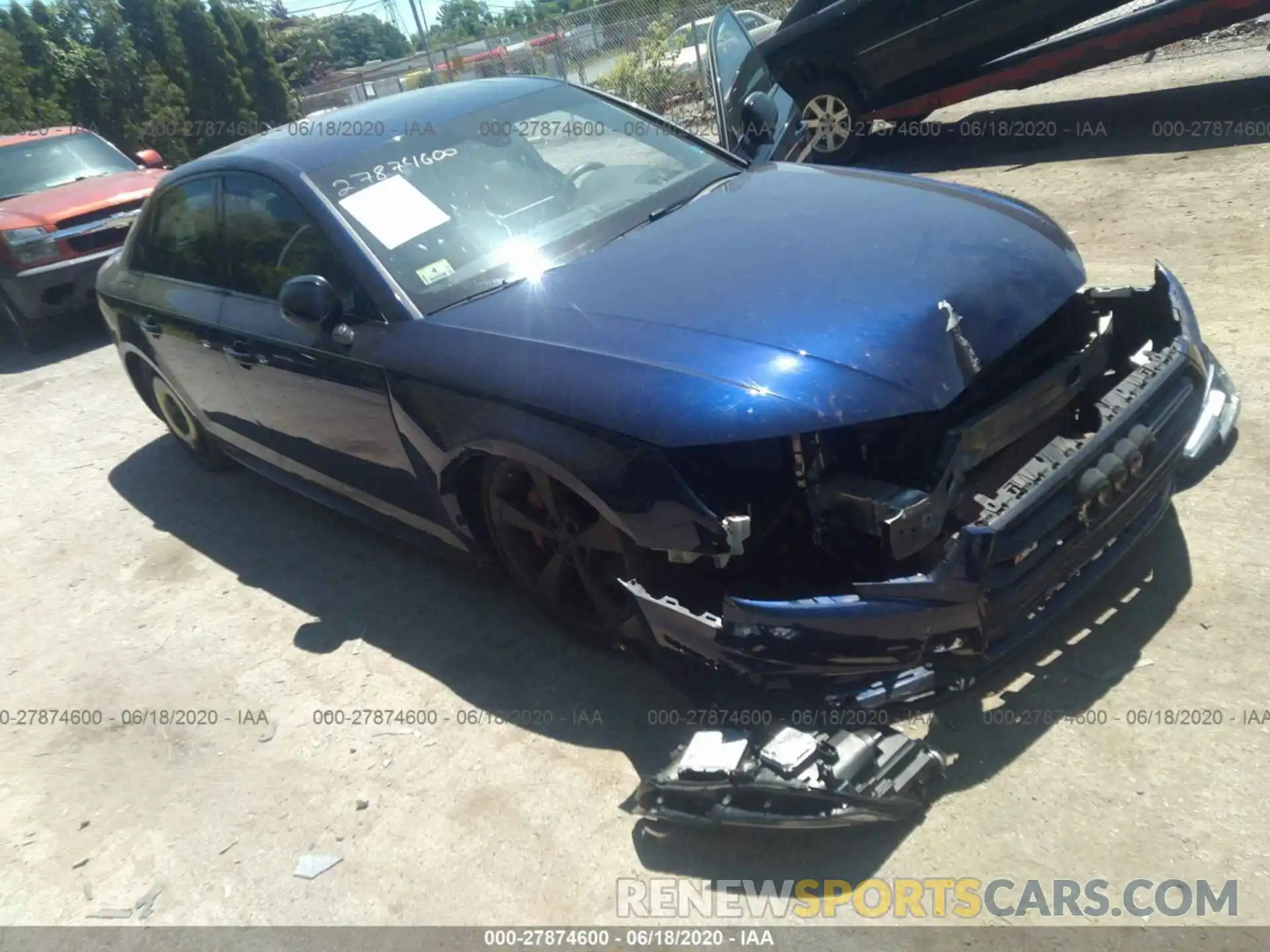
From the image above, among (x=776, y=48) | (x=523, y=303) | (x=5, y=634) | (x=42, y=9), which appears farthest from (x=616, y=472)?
(x=42, y=9)

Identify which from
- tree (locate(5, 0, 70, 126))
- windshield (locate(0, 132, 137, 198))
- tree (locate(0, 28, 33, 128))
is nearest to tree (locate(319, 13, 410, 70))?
tree (locate(5, 0, 70, 126))

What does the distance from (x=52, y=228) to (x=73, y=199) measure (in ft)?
1.78

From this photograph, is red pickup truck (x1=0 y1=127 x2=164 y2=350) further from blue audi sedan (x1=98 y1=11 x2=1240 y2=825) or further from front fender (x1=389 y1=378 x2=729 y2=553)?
front fender (x1=389 y1=378 x2=729 y2=553)

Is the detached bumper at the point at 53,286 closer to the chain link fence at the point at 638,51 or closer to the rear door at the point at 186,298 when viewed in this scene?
the rear door at the point at 186,298

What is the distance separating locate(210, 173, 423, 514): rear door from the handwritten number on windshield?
0.17 m

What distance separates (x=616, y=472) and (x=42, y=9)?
69.4 feet

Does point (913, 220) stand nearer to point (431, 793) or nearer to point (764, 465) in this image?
point (764, 465)

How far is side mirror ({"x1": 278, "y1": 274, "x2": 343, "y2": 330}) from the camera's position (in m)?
3.47

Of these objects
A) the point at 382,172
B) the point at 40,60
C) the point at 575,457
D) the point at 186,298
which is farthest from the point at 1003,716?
the point at 40,60

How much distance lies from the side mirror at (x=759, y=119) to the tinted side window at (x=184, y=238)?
241 centimetres

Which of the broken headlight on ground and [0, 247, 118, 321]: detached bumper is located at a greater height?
[0, 247, 118, 321]: detached bumper

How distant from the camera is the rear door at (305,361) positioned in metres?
3.57

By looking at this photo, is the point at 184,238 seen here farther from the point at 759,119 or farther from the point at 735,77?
the point at 735,77

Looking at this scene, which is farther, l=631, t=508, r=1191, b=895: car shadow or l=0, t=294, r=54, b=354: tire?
l=0, t=294, r=54, b=354: tire
